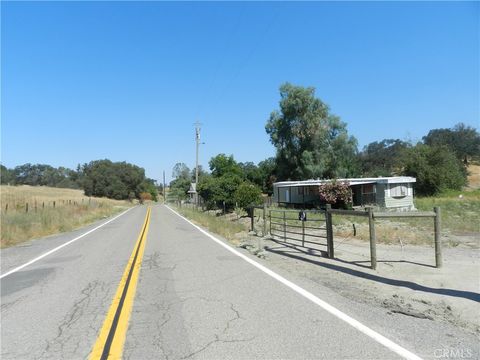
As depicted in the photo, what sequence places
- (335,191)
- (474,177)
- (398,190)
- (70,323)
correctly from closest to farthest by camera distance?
1. (70,323)
2. (335,191)
3. (398,190)
4. (474,177)

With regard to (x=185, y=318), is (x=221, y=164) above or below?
above

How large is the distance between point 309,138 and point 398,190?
1911 centimetres

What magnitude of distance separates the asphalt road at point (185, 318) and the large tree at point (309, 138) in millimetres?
49705

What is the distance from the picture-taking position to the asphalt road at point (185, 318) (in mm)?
4941

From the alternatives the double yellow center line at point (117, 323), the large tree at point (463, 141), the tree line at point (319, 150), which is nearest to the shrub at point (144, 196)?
the tree line at point (319, 150)

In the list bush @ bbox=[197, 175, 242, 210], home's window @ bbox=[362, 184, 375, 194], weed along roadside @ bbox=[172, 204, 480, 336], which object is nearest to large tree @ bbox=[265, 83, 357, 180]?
home's window @ bbox=[362, 184, 375, 194]

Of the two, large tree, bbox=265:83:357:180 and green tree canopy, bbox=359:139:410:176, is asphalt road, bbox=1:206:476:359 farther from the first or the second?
green tree canopy, bbox=359:139:410:176

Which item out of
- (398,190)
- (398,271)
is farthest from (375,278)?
(398,190)

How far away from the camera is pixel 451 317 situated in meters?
6.23

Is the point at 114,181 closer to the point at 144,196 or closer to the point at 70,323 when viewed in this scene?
the point at 144,196

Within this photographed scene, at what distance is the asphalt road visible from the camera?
4.94 metres

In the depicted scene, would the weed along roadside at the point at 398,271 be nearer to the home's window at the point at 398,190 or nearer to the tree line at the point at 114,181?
the home's window at the point at 398,190

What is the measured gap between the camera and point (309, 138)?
59.8m

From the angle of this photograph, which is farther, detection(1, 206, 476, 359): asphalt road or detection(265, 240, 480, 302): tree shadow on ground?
detection(265, 240, 480, 302): tree shadow on ground
